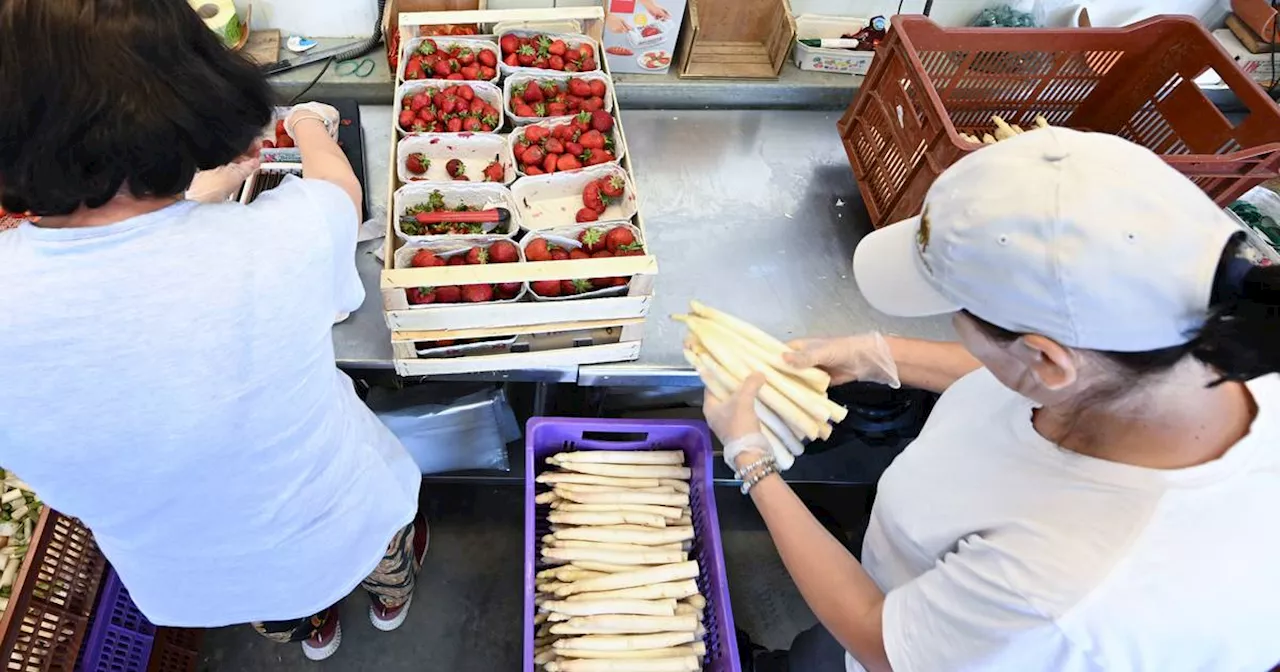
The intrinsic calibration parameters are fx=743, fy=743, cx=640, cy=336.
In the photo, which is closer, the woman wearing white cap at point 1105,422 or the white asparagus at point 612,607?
the woman wearing white cap at point 1105,422

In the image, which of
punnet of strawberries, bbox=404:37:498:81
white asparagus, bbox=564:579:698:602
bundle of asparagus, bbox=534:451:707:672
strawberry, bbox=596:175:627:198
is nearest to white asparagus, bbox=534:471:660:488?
bundle of asparagus, bbox=534:451:707:672

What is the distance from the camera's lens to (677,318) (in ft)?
5.02

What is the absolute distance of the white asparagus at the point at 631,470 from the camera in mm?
1843

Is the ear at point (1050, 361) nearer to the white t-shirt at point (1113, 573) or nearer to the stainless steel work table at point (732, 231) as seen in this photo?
the white t-shirt at point (1113, 573)

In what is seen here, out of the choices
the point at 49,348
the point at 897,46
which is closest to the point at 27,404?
the point at 49,348

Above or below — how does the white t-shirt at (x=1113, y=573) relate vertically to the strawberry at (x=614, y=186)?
above

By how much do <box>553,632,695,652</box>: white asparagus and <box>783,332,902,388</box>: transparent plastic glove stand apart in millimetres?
695

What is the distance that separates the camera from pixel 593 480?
1.84 metres

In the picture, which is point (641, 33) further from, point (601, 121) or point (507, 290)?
point (507, 290)

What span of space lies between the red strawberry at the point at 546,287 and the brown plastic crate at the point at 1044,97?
838mm

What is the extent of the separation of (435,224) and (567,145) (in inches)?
15.2

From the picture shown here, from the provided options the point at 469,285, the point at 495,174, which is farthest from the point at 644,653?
the point at 495,174

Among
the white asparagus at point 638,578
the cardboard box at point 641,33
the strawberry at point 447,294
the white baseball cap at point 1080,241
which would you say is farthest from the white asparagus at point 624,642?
the cardboard box at point 641,33

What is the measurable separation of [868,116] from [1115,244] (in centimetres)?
131
